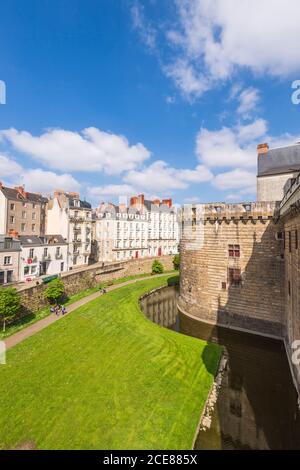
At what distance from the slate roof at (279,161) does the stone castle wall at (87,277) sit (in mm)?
25242

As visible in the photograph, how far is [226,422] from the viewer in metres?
11.6

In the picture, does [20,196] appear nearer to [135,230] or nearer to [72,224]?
[72,224]

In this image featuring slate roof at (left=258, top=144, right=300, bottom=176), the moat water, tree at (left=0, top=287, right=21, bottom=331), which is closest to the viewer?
the moat water

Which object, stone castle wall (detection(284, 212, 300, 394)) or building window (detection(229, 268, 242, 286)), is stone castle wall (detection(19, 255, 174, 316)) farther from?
stone castle wall (detection(284, 212, 300, 394))

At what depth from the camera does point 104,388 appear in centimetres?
1266

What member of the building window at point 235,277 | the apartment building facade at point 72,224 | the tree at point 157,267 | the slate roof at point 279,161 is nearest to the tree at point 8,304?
the building window at point 235,277

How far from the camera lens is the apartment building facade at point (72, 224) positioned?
139 ft

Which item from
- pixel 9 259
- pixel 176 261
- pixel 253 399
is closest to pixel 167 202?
pixel 176 261

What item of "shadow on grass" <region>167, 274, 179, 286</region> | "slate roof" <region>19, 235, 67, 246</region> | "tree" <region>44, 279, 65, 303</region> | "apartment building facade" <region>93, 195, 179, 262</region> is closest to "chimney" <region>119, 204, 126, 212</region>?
"apartment building facade" <region>93, 195, 179, 262</region>

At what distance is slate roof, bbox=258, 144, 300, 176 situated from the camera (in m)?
24.4

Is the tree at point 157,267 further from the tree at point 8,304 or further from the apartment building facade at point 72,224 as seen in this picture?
the tree at point 8,304

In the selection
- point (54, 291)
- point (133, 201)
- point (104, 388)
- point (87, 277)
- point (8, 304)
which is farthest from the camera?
point (133, 201)

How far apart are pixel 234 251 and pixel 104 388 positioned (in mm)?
15122

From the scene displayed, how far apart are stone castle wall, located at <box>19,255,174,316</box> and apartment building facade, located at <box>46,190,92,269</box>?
17.7ft
